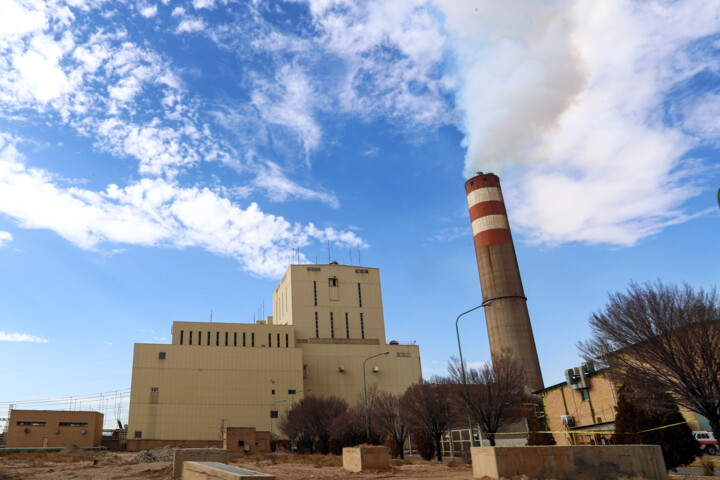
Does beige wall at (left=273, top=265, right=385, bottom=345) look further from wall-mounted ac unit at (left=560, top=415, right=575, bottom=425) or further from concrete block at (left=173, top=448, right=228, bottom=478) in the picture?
concrete block at (left=173, top=448, right=228, bottom=478)

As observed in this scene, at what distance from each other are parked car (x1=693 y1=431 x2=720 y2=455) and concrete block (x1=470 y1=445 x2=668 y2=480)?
19.0 m

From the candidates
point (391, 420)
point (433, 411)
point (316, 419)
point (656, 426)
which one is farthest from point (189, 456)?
point (316, 419)

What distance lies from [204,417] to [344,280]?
36435 millimetres

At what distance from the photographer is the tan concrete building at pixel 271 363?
259 feet

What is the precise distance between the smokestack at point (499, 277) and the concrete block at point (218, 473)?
5363 cm

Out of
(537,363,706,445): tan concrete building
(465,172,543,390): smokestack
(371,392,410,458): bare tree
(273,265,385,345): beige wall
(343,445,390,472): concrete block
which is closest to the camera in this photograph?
(343,445,390,472): concrete block

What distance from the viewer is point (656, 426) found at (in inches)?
994

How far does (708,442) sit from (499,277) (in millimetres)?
37670

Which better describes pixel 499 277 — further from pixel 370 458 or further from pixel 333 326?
pixel 370 458

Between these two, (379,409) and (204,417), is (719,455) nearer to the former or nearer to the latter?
(379,409)

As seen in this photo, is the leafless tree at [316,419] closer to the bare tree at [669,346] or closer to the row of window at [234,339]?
the row of window at [234,339]

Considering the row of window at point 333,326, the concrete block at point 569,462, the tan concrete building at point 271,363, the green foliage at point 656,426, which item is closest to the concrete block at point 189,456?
the concrete block at point 569,462

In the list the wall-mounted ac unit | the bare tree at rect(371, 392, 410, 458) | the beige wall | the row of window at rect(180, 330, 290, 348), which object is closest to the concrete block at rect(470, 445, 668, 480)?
the wall-mounted ac unit

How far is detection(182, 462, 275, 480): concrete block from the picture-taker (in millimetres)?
11789
